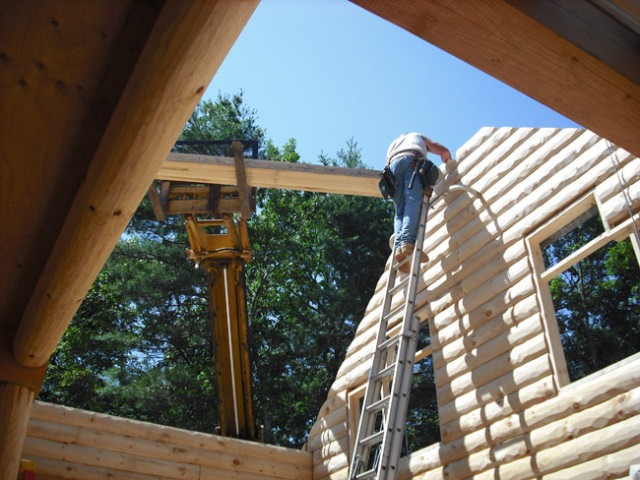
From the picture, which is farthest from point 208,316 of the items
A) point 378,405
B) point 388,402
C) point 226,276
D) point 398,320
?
point 388,402

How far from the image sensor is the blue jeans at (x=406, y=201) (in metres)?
4.98

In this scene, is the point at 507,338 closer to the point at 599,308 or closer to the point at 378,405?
the point at 378,405

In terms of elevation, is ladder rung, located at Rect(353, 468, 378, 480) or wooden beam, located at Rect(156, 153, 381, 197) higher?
wooden beam, located at Rect(156, 153, 381, 197)

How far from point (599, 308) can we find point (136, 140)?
15175 mm

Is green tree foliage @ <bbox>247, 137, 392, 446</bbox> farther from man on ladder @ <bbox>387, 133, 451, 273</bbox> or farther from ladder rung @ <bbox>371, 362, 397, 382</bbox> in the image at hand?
ladder rung @ <bbox>371, 362, 397, 382</bbox>

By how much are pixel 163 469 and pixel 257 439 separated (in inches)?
52.6

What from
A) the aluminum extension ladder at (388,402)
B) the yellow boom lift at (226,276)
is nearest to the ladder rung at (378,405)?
the aluminum extension ladder at (388,402)

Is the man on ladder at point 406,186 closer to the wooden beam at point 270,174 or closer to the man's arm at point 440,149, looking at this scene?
the man's arm at point 440,149

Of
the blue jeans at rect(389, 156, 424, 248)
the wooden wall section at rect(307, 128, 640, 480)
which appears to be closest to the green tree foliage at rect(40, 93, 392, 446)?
the wooden wall section at rect(307, 128, 640, 480)

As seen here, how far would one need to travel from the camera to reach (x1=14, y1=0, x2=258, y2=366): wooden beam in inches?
51.8

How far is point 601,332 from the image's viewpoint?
14.5m

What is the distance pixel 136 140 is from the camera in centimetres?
155

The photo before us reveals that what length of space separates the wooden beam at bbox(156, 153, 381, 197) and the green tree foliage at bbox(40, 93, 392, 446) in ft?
30.8

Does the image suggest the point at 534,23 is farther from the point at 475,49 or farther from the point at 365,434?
the point at 365,434
